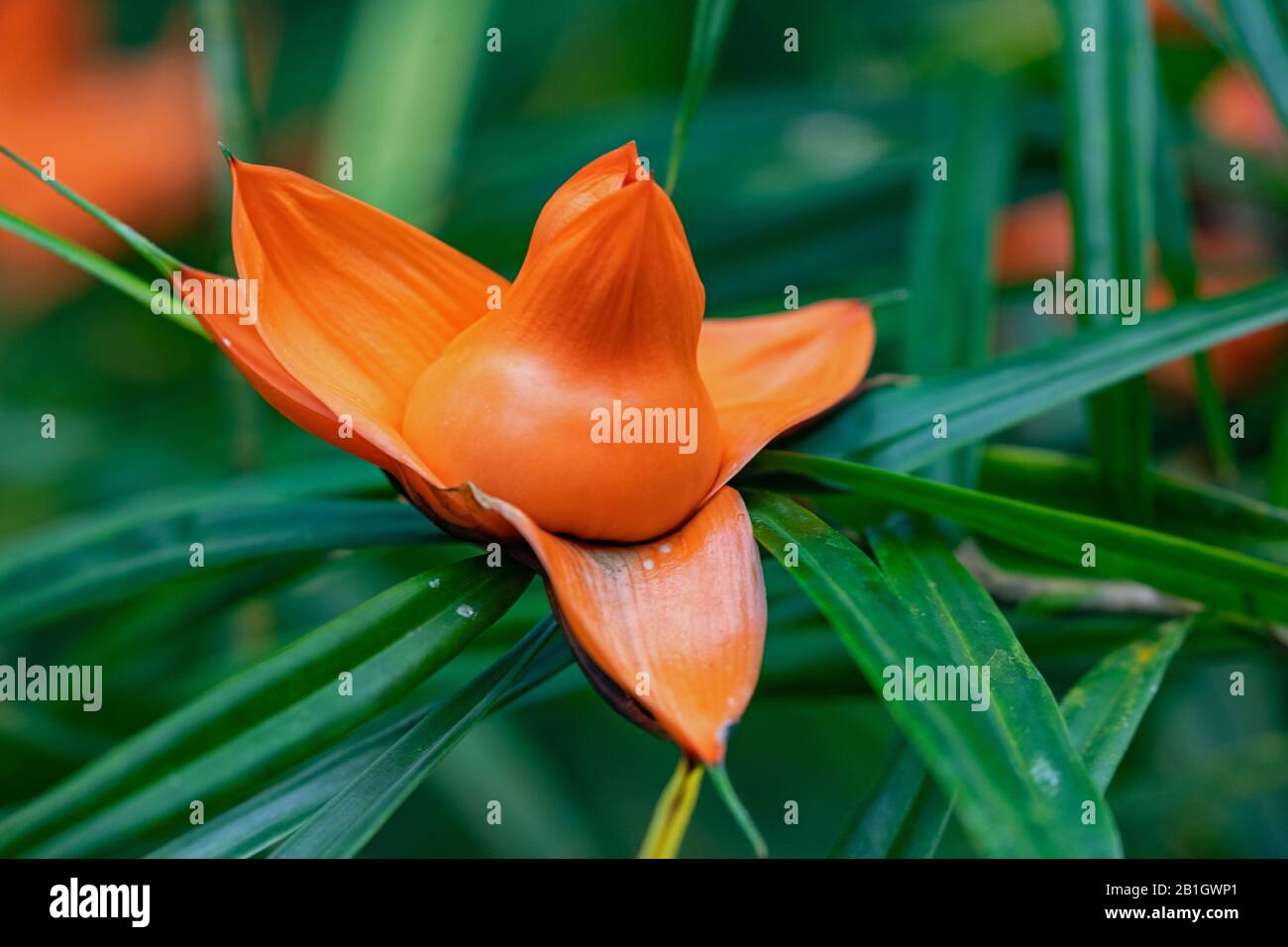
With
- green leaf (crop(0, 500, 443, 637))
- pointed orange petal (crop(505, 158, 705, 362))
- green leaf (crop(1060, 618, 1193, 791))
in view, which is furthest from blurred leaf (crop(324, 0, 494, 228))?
green leaf (crop(1060, 618, 1193, 791))

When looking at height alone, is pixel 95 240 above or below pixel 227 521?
above

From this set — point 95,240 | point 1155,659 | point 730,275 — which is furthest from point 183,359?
point 1155,659

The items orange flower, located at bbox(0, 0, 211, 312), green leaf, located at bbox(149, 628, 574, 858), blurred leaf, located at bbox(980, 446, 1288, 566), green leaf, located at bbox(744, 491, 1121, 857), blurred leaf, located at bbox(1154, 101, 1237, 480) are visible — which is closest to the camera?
green leaf, located at bbox(744, 491, 1121, 857)

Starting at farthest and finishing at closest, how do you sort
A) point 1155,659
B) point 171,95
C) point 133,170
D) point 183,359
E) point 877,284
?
point 171,95 < point 133,170 < point 183,359 < point 877,284 < point 1155,659

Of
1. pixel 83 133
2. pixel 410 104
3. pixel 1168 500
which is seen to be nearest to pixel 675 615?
pixel 1168 500

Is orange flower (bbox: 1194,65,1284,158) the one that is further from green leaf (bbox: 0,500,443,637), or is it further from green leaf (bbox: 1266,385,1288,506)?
green leaf (bbox: 0,500,443,637)

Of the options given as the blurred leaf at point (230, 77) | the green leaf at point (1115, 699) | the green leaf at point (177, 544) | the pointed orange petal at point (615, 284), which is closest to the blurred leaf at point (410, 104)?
the blurred leaf at point (230, 77)
